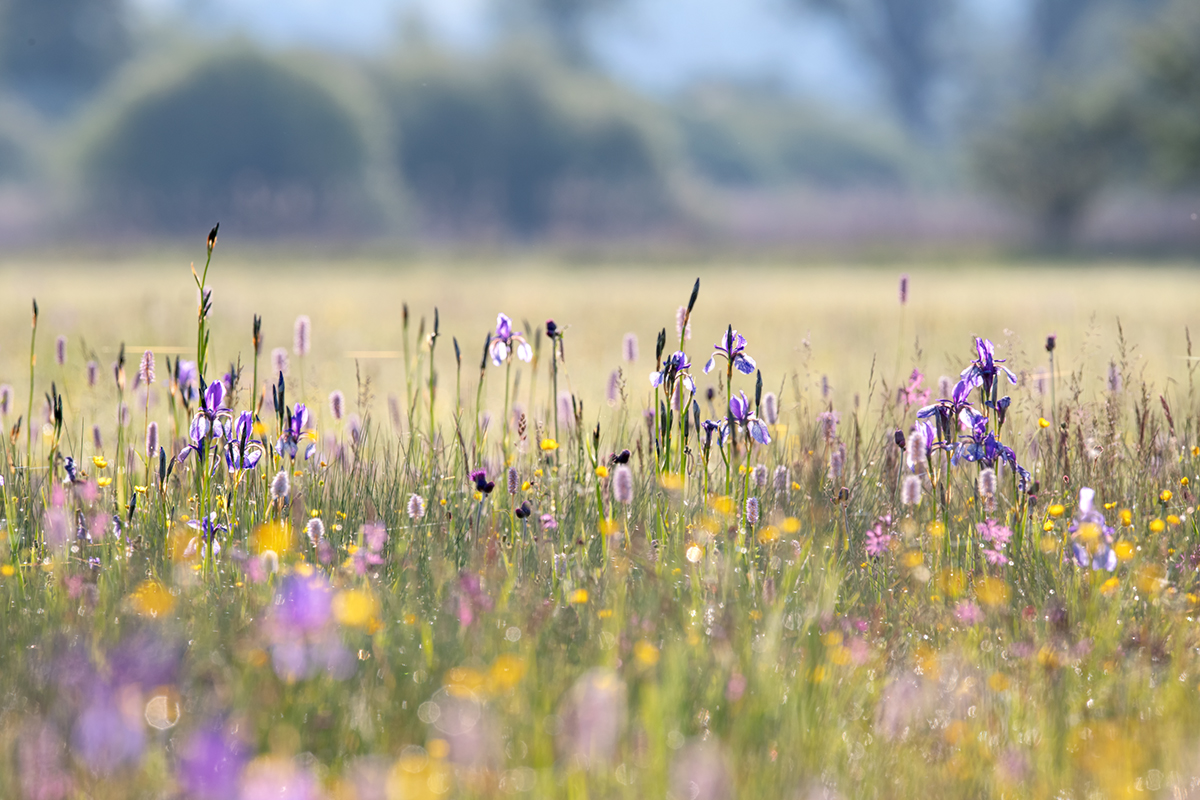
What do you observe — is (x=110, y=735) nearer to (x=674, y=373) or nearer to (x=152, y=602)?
(x=152, y=602)

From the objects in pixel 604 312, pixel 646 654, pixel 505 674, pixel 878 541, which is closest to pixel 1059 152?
pixel 604 312

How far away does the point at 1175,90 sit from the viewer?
2489 centimetres

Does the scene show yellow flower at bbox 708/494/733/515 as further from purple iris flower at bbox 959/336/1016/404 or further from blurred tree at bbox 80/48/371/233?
blurred tree at bbox 80/48/371/233

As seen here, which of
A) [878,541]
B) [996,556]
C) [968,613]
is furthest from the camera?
[878,541]

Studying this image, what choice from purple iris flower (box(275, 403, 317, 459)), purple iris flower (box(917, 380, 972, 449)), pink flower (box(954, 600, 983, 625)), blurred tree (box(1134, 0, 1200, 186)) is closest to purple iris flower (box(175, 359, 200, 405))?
purple iris flower (box(275, 403, 317, 459))

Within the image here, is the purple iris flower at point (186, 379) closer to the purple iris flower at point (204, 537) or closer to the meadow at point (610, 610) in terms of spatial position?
the meadow at point (610, 610)

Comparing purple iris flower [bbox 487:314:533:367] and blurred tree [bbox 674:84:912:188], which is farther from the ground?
blurred tree [bbox 674:84:912:188]

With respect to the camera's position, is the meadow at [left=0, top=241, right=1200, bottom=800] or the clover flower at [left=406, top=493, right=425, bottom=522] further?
the clover flower at [left=406, top=493, right=425, bottom=522]

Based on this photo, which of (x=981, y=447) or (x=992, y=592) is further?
(x=981, y=447)

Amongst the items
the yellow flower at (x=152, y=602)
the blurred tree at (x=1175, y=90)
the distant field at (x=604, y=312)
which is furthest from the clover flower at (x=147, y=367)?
the blurred tree at (x=1175, y=90)

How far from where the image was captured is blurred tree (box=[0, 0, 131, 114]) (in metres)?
48.5

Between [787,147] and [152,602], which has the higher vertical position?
[787,147]

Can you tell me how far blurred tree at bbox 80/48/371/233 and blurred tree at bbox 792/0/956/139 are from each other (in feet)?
140

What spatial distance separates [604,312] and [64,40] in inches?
1824
